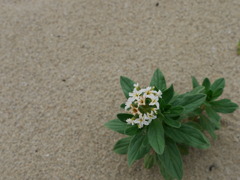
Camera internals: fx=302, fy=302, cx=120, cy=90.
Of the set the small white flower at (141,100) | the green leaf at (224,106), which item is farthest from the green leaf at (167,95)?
the green leaf at (224,106)

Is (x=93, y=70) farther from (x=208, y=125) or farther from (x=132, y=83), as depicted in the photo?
(x=208, y=125)

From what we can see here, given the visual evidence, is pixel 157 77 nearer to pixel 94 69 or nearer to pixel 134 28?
pixel 94 69

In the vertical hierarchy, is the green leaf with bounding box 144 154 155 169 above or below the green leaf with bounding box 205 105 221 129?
below

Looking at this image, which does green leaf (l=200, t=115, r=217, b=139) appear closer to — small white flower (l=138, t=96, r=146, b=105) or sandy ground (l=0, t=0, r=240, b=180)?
sandy ground (l=0, t=0, r=240, b=180)

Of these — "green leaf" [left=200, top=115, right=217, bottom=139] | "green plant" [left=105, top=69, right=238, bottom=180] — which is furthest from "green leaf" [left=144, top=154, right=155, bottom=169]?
"green leaf" [left=200, top=115, right=217, bottom=139]

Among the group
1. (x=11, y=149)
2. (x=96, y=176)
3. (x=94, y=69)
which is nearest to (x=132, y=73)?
(x=94, y=69)

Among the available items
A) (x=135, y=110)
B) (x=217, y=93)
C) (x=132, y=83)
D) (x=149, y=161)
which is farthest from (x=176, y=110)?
(x=149, y=161)
